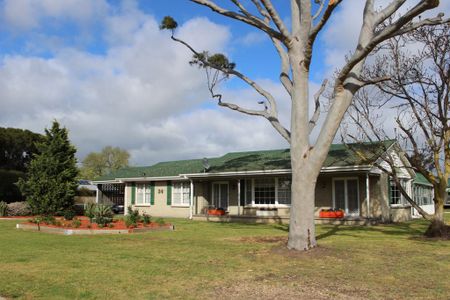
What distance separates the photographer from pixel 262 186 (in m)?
24.2

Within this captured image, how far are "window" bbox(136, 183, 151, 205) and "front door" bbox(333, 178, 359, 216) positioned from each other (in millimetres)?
12593

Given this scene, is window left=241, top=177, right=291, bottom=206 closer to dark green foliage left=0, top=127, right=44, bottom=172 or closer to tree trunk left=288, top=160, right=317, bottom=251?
tree trunk left=288, top=160, right=317, bottom=251

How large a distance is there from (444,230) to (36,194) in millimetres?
18501

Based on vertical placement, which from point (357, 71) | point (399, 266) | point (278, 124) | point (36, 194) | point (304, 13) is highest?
point (304, 13)

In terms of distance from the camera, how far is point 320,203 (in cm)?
2219

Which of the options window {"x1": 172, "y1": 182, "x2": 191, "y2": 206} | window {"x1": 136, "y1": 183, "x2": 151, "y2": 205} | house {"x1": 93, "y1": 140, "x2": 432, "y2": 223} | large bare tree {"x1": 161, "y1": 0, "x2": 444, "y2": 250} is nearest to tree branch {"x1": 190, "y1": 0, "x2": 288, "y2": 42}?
large bare tree {"x1": 161, "y1": 0, "x2": 444, "y2": 250}

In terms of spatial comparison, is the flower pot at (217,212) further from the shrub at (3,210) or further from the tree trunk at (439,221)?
the tree trunk at (439,221)

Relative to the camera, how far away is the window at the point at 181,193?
2705cm

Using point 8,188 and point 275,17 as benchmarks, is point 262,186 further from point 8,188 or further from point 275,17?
point 8,188

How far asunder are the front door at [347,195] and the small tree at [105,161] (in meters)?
49.5

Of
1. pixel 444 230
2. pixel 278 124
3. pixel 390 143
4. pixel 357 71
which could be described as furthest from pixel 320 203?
pixel 357 71

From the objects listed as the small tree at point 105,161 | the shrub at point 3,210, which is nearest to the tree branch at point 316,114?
the shrub at point 3,210

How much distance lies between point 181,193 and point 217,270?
1915 cm

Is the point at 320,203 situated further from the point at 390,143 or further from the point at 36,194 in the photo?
the point at 36,194
